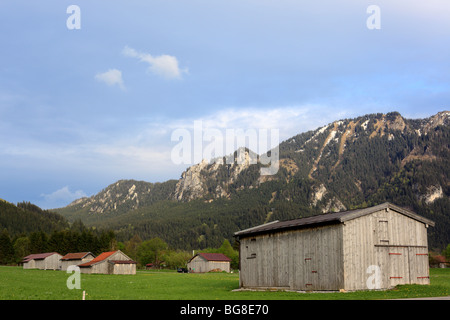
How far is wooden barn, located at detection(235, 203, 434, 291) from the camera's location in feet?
110

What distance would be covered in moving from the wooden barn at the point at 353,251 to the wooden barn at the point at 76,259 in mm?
94025

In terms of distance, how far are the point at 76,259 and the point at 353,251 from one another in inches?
4139

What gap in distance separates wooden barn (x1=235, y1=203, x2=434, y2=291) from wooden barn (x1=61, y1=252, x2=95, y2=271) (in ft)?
308

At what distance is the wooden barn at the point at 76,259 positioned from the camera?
122m

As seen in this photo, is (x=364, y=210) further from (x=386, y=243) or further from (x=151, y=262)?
(x=151, y=262)

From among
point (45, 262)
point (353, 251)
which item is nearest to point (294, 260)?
point (353, 251)

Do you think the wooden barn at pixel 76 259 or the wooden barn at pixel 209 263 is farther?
the wooden barn at pixel 209 263

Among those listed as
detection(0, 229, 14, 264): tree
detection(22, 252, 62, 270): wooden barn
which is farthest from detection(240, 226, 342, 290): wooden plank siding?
detection(0, 229, 14, 264): tree

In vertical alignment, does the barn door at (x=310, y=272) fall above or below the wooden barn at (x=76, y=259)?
above

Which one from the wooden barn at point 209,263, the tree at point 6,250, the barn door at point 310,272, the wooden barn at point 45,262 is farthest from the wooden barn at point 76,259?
the barn door at point 310,272

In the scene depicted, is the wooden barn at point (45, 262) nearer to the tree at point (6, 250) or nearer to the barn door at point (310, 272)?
the tree at point (6, 250)

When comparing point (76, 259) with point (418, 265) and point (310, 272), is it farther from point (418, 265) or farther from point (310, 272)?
point (418, 265)
